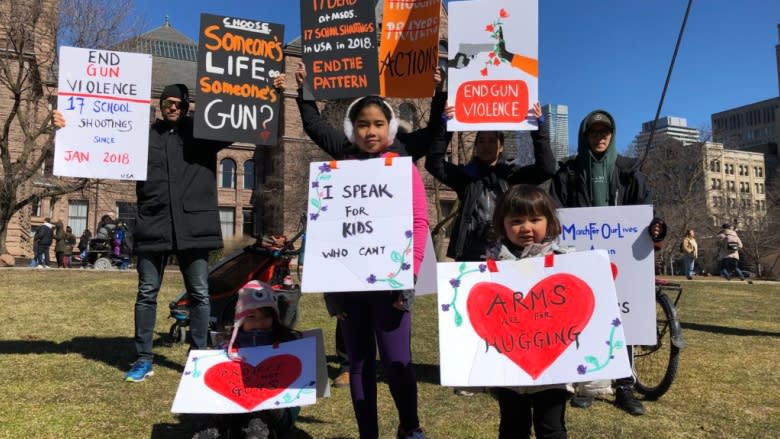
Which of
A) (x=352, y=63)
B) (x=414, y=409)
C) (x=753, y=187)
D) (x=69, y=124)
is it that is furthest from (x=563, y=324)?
(x=753, y=187)

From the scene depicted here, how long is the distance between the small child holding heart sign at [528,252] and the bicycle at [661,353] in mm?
1879

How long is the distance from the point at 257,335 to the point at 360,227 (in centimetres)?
95

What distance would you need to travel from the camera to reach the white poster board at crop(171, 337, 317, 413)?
284 cm

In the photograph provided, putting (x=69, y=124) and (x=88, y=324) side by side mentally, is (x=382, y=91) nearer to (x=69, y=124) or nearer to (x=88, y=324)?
(x=69, y=124)

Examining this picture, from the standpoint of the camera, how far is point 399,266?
2750 mm

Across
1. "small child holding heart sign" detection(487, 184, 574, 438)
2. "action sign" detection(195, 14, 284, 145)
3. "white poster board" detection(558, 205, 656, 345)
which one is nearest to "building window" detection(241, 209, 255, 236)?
"action sign" detection(195, 14, 284, 145)

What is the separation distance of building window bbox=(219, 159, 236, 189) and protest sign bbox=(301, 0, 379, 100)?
41791mm

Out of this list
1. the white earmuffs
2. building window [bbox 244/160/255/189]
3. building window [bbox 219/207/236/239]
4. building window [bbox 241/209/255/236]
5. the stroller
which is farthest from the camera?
building window [bbox 244/160/255/189]

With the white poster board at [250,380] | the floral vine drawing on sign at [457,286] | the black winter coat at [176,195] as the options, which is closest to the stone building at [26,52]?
the black winter coat at [176,195]

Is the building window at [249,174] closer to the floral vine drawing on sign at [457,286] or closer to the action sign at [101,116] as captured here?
the action sign at [101,116]

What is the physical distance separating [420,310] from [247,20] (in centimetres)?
608

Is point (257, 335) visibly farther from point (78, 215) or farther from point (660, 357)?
point (78, 215)

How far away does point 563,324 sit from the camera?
2.43 metres

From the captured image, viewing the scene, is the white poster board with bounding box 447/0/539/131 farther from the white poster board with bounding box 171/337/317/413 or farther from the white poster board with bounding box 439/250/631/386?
the white poster board with bounding box 171/337/317/413
